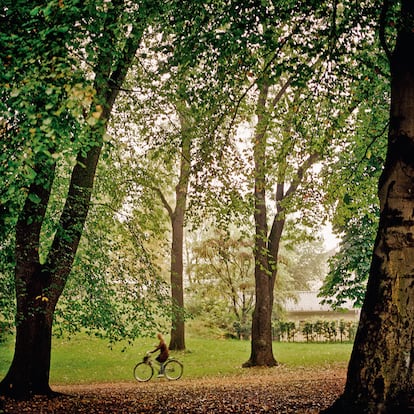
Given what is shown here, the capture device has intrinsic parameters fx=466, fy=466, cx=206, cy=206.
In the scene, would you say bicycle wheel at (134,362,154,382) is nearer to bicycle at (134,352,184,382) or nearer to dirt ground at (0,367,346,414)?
bicycle at (134,352,184,382)

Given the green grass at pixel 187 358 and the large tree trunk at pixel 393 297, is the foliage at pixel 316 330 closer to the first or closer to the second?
the green grass at pixel 187 358

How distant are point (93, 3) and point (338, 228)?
54.8ft

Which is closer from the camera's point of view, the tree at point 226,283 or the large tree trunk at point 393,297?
the large tree trunk at point 393,297

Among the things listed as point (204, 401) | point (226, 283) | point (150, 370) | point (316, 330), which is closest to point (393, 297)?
point (204, 401)

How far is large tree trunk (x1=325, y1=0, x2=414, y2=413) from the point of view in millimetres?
5016

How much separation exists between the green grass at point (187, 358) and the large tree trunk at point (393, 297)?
432 inches

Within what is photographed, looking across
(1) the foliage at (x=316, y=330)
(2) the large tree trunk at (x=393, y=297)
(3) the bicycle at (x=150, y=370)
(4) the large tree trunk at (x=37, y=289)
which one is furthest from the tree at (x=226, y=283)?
(2) the large tree trunk at (x=393, y=297)

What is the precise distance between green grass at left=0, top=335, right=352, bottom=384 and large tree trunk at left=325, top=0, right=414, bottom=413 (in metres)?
11.0

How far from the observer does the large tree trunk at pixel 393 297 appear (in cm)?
502

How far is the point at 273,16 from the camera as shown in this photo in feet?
22.4

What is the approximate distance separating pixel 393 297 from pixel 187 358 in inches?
635

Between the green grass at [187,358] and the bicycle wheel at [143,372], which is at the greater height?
the bicycle wheel at [143,372]

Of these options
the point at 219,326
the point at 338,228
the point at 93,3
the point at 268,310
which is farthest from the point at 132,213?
the point at 219,326

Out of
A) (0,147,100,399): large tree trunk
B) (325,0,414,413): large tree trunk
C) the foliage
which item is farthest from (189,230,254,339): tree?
(325,0,414,413): large tree trunk
